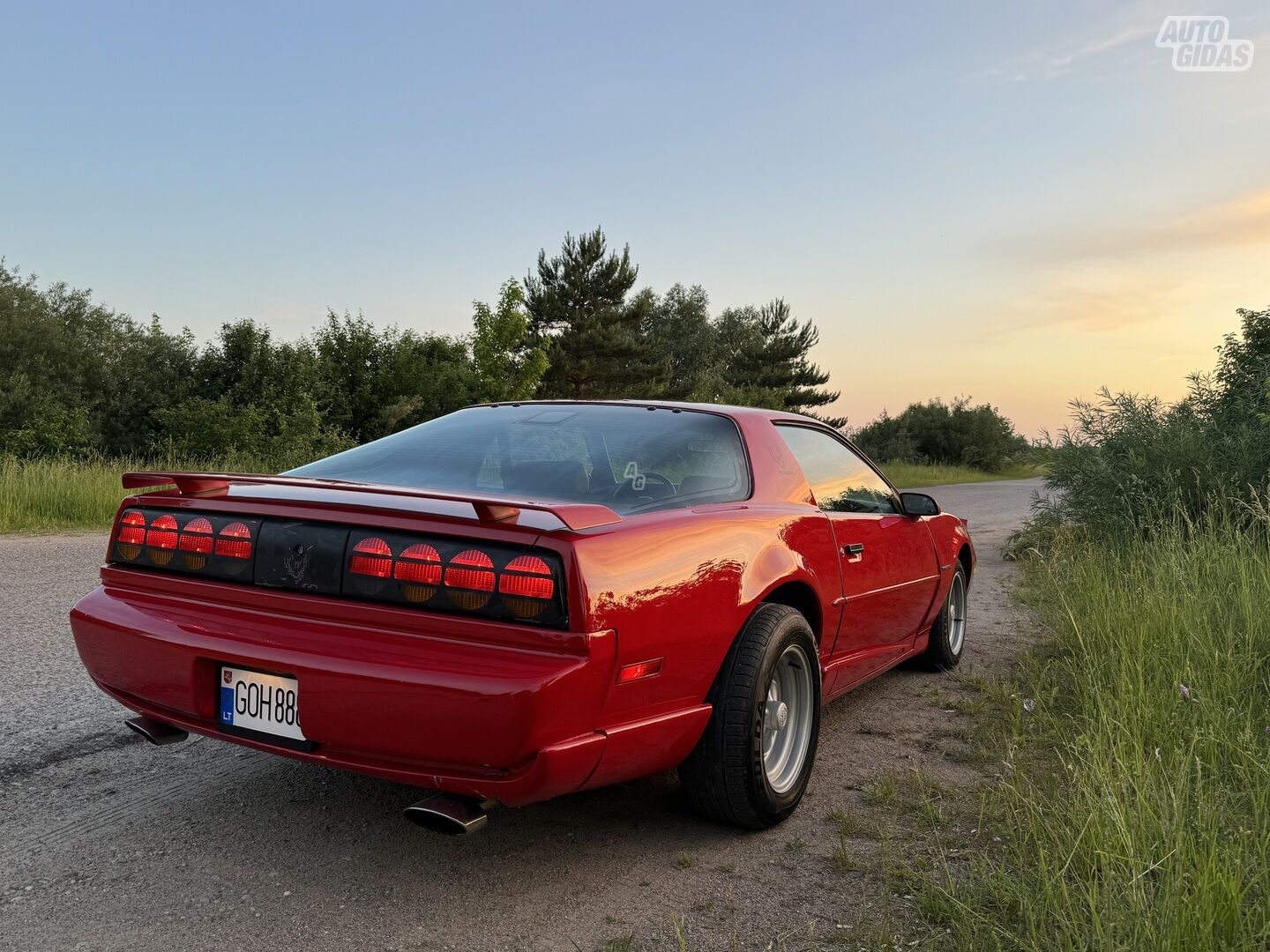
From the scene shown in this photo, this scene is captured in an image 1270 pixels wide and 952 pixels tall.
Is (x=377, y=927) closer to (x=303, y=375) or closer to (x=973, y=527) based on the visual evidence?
(x=973, y=527)

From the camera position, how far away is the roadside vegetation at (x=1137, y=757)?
2064 mm

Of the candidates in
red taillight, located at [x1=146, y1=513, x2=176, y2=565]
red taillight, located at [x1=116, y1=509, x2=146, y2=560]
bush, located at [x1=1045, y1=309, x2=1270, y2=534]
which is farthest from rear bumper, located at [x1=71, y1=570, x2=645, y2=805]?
bush, located at [x1=1045, y1=309, x2=1270, y2=534]

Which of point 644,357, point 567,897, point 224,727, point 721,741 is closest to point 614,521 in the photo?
point 721,741

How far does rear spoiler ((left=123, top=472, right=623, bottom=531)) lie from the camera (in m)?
2.44

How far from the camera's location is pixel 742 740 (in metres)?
2.86

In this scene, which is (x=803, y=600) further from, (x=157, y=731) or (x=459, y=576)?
(x=157, y=731)

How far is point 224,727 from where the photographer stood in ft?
8.58

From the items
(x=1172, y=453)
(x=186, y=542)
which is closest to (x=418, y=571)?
(x=186, y=542)

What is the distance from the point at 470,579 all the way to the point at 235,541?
75 centimetres

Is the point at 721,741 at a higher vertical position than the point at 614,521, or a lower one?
lower

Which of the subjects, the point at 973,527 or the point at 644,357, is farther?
the point at 644,357

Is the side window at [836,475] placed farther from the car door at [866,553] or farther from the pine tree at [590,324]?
the pine tree at [590,324]

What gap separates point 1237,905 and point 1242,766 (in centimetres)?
107

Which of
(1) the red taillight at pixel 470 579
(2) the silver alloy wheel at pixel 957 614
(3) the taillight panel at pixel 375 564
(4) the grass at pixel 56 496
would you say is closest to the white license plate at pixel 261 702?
(3) the taillight panel at pixel 375 564
